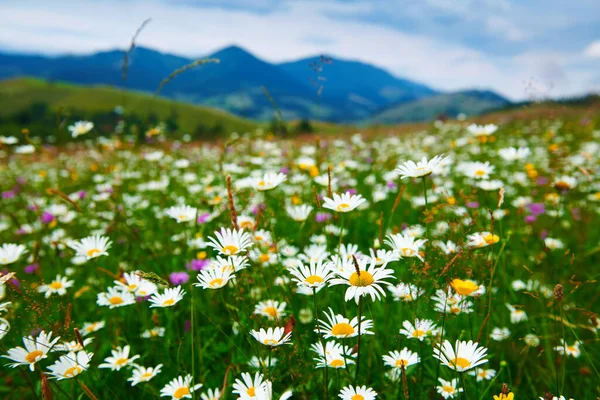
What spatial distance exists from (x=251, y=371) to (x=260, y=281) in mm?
610

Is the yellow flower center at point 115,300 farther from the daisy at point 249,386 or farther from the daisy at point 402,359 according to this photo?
the daisy at point 402,359

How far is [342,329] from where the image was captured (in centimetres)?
147

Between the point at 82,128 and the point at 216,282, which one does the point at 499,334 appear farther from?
the point at 82,128

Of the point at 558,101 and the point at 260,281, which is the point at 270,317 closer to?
the point at 260,281

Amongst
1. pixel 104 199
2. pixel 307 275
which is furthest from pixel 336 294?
pixel 104 199

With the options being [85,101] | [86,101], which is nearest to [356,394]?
[86,101]

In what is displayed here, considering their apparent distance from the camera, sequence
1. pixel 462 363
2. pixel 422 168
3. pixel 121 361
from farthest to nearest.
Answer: pixel 121 361 < pixel 422 168 < pixel 462 363

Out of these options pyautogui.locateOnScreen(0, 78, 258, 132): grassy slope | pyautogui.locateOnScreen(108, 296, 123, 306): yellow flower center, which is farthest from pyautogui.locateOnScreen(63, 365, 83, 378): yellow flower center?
pyautogui.locateOnScreen(0, 78, 258, 132): grassy slope

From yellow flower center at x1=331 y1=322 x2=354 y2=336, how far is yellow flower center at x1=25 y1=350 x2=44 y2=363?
1.26 meters

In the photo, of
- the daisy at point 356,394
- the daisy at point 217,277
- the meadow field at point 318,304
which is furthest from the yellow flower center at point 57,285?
Result: the daisy at point 356,394

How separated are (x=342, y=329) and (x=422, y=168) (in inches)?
32.5

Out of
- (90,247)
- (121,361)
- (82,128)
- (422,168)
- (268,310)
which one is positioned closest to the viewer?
(422,168)

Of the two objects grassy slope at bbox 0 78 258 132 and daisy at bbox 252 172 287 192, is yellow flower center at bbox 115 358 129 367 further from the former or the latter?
grassy slope at bbox 0 78 258 132

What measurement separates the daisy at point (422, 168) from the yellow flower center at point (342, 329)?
0.70 meters
